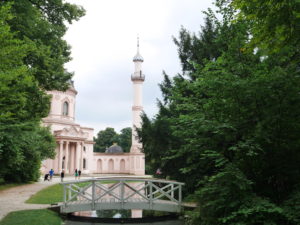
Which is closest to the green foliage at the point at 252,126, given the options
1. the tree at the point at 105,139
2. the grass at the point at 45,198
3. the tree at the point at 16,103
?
the tree at the point at 16,103

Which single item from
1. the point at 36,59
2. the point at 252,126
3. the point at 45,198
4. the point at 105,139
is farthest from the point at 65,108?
the point at 252,126

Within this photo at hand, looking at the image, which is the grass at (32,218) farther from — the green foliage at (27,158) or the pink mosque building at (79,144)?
the pink mosque building at (79,144)

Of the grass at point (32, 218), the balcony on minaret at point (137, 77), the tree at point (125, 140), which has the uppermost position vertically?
the balcony on minaret at point (137, 77)

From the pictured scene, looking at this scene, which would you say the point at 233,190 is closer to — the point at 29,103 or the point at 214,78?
the point at 214,78

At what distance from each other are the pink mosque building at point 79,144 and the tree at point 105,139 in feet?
86.1

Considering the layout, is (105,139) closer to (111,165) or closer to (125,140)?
(125,140)

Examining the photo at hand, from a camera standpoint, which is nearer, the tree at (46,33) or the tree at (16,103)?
the tree at (16,103)

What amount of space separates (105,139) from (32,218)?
76.1 meters

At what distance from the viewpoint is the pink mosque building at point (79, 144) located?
49.2 m

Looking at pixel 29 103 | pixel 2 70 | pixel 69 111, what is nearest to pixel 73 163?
pixel 69 111

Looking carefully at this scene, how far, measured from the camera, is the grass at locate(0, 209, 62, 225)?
11421 mm

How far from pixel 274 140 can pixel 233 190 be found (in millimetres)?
1599

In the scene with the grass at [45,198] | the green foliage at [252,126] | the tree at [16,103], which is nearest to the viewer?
the green foliage at [252,126]

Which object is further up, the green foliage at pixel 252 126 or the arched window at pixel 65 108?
the arched window at pixel 65 108
